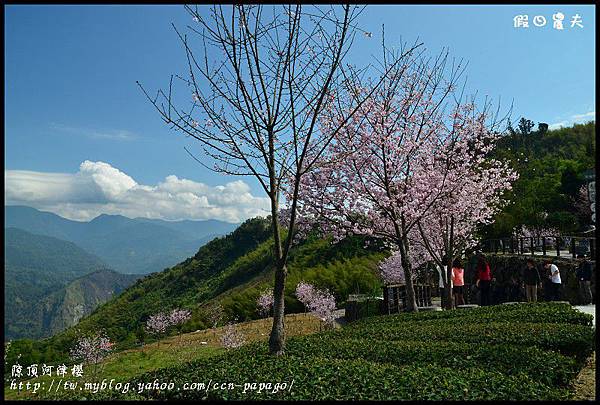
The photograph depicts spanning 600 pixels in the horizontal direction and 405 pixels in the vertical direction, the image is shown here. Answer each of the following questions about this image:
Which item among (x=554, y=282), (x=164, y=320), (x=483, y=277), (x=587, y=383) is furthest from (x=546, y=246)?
(x=587, y=383)

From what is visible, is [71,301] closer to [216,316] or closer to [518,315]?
[216,316]

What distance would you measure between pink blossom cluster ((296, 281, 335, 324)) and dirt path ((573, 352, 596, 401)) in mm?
9895

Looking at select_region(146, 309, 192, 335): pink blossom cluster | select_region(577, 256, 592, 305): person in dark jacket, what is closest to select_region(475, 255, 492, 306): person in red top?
select_region(577, 256, 592, 305): person in dark jacket

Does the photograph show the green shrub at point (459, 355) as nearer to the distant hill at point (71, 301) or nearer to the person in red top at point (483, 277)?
the person in red top at point (483, 277)

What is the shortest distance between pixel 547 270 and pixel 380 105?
32.6ft

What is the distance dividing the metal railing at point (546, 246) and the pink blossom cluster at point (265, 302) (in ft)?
40.2

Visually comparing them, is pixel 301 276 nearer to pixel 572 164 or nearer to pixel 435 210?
pixel 435 210

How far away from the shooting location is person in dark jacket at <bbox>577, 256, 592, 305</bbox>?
14.9 meters

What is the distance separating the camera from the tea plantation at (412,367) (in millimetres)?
4879

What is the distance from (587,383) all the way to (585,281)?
1063 centimetres

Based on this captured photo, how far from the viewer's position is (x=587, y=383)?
6250 millimetres

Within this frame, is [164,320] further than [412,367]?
Yes

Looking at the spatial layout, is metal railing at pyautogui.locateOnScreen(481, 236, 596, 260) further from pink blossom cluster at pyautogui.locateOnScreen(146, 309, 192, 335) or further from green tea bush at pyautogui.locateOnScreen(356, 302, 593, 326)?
pink blossom cluster at pyautogui.locateOnScreen(146, 309, 192, 335)

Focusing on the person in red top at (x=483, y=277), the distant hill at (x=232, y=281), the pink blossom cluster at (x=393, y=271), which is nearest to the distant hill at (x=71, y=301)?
the distant hill at (x=232, y=281)
